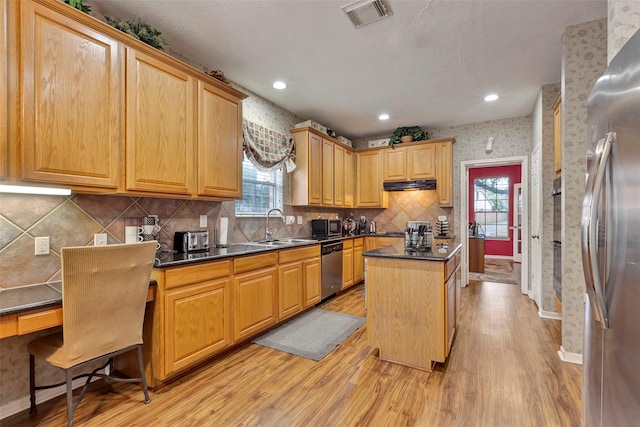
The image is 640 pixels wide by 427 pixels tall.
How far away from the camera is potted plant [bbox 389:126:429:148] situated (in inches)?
205

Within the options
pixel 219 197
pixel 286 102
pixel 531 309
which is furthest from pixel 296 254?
pixel 531 309

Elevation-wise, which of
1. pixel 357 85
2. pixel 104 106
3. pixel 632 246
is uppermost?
pixel 357 85

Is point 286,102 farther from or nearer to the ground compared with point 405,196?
farther from the ground

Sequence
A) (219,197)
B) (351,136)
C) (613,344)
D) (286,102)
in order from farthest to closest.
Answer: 1. (351,136)
2. (286,102)
3. (219,197)
4. (613,344)

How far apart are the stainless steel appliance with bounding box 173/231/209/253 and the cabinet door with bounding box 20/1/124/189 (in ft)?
2.60

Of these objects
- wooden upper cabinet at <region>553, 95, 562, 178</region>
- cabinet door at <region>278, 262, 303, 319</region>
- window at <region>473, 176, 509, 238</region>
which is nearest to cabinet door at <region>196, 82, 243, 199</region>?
cabinet door at <region>278, 262, 303, 319</region>

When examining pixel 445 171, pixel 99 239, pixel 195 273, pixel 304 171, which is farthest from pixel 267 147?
pixel 445 171

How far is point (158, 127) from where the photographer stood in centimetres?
229

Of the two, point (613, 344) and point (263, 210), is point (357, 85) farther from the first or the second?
point (613, 344)

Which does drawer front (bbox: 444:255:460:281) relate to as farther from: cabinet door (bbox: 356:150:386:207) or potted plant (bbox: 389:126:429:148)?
potted plant (bbox: 389:126:429:148)

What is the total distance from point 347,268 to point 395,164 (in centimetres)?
209

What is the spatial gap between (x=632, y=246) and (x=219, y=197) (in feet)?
8.90

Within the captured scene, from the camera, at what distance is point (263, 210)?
3977 mm

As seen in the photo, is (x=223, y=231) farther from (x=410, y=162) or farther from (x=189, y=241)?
(x=410, y=162)
